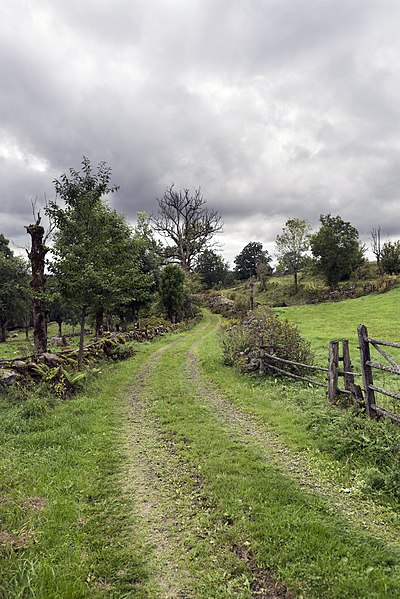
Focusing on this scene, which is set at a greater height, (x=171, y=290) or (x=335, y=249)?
(x=335, y=249)

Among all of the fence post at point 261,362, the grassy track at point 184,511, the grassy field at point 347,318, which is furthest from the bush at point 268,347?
the grassy track at point 184,511

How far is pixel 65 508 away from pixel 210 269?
64.3 metres

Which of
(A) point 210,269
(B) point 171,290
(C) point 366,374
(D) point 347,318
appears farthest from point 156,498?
(A) point 210,269

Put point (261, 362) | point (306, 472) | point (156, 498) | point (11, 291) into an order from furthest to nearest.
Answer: point (11, 291), point (261, 362), point (306, 472), point (156, 498)

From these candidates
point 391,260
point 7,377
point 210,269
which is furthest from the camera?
point 210,269

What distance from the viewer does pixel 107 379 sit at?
41.5 feet

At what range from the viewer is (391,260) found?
40031 mm

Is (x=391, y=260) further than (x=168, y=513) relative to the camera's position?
Yes

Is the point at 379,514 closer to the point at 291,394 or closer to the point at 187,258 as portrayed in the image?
the point at 291,394

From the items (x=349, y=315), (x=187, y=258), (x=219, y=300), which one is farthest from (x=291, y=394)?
(x=187, y=258)

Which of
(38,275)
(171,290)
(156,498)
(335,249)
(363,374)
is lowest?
(156,498)

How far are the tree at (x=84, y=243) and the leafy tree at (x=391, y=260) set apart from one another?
124 ft

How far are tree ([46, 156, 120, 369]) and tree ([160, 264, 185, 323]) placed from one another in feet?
63.2

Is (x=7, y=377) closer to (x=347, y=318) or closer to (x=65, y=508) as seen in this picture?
(x=65, y=508)
